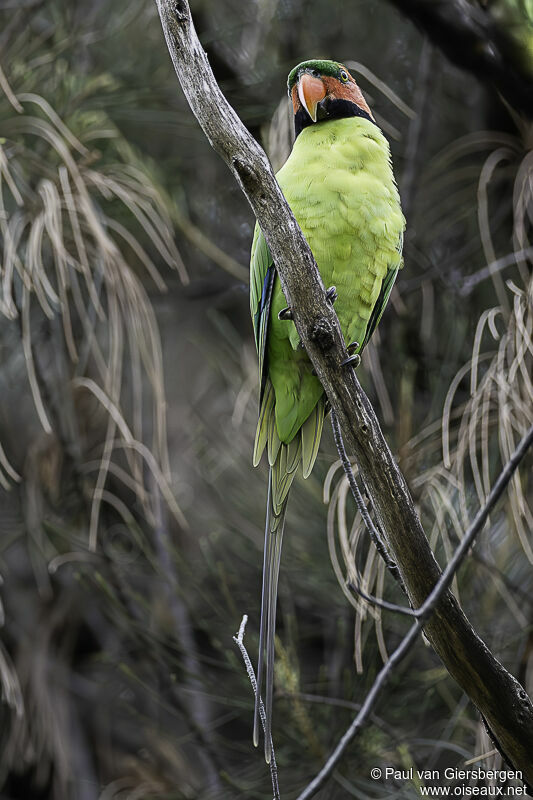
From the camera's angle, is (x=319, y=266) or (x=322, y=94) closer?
(x=319, y=266)

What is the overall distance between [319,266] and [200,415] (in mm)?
1181

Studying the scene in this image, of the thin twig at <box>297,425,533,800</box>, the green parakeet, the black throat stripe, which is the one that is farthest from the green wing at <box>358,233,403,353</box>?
the thin twig at <box>297,425,533,800</box>

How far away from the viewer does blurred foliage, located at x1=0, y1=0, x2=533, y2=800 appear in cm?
183

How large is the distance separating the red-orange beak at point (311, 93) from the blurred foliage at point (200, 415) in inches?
13.9

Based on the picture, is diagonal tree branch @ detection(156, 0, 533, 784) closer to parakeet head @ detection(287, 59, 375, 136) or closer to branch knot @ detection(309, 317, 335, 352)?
branch knot @ detection(309, 317, 335, 352)

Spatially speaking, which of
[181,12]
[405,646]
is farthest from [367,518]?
[181,12]

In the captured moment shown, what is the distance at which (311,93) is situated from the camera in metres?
1.65

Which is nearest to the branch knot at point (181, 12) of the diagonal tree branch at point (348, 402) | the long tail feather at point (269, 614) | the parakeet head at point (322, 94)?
the diagonal tree branch at point (348, 402)

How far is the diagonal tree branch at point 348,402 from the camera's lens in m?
1.09

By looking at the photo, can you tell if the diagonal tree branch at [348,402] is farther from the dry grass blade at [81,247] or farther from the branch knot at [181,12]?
the dry grass blade at [81,247]

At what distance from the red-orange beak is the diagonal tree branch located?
0.56 m

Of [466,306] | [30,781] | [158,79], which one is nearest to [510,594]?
[466,306]

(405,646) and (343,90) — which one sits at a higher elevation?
(343,90)

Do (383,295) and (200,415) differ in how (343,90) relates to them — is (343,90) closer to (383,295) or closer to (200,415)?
(383,295)
